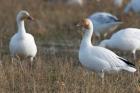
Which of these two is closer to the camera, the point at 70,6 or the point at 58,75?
the point at 58,75

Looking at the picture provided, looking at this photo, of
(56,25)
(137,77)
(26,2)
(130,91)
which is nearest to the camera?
(130,91)

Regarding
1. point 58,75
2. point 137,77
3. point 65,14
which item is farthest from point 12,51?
point 65,14

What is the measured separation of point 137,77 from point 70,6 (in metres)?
12.8

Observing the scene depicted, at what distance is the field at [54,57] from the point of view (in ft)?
31.3

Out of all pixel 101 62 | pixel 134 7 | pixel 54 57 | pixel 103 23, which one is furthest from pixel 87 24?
pixel 134 7

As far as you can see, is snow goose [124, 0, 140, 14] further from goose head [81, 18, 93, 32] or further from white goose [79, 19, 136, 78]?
white goose [79, 19, 136, 78]

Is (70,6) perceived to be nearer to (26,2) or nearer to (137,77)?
(26,2)

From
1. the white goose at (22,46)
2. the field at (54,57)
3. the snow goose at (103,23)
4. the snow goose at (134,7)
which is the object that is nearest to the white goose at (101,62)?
the field at (54,57)

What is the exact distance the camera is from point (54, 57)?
42.9ft

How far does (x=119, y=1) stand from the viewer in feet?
77.2

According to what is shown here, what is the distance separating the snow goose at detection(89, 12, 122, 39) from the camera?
53.4 feet

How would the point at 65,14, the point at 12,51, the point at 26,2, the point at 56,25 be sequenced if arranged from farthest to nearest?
1. the point at 26,2
2. the point at 65,14
3. the point at 56,25
4. the point at 12,51

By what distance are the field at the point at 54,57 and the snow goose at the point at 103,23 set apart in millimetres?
688

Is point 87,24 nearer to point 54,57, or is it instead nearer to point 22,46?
point 22,46
